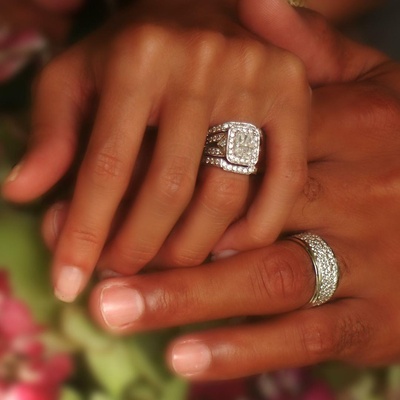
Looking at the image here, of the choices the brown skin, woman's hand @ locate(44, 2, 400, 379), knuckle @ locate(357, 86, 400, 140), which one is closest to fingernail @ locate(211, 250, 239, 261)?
woman's hand @ locate(44, 2, 400, 379)

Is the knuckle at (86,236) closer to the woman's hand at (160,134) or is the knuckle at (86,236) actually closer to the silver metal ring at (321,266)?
the woman's hand at (160,134)

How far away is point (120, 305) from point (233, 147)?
0.16m

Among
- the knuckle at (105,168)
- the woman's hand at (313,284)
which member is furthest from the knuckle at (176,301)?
the knuckle at (105,168)

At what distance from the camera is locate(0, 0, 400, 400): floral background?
510mm

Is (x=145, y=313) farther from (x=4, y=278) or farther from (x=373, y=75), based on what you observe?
(x=373, y=75)

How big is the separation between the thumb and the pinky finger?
0.88 ft

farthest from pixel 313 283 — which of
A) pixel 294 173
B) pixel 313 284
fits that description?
pixel 294 173

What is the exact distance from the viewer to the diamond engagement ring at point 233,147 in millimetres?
539

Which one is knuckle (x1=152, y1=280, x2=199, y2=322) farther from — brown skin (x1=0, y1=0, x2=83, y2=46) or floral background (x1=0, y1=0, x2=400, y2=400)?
brown skin (x1=0, y1=0, x2=83, y2=46)

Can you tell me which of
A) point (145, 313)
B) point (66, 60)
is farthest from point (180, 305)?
point (66, 60)

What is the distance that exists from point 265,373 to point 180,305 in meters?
0.12

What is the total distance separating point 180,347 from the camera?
1.74 feet

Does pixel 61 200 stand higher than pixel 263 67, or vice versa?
pixel 263 67

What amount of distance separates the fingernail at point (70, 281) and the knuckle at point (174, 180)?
0.09 meters
